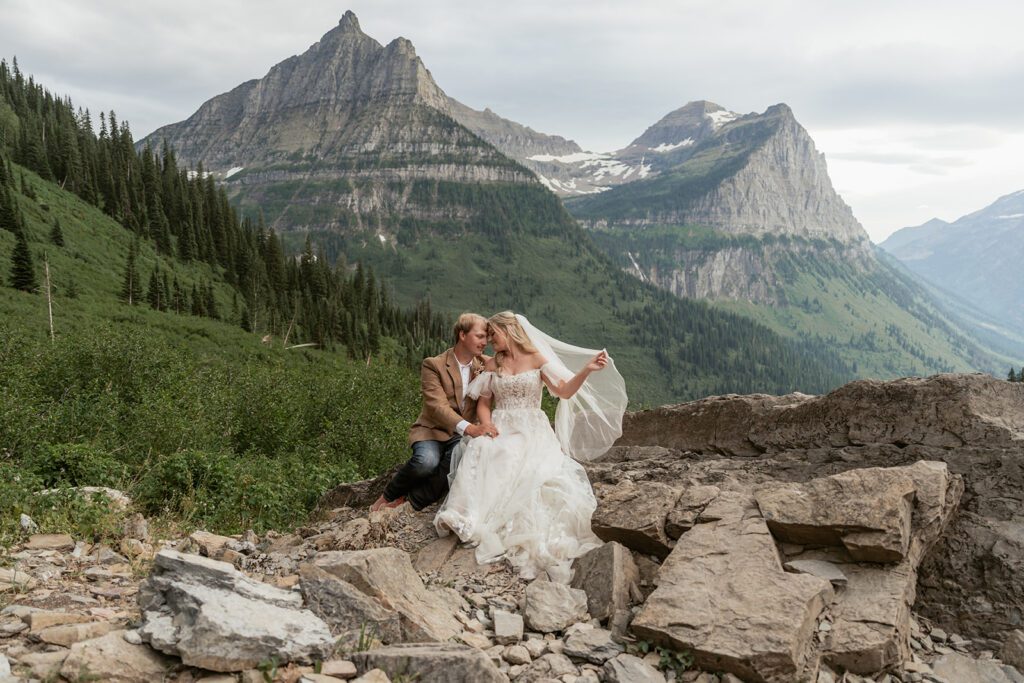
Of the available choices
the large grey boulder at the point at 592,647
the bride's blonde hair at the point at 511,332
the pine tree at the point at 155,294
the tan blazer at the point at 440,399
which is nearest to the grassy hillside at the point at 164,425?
the tan blazer at the point at 440,399

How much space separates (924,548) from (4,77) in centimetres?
18083

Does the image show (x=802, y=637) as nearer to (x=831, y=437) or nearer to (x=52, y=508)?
(x=831, y=437)

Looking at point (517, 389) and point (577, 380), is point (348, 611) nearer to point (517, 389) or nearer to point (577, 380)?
point (517, 389)

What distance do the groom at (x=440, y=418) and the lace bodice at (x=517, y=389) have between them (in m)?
0.61

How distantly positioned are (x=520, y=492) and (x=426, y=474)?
5.32 ft

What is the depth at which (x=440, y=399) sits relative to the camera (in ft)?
33.6

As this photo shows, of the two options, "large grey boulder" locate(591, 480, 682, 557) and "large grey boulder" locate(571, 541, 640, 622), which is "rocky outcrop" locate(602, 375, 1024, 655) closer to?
"large grey boulder" locate(591, 480, 682, 557)

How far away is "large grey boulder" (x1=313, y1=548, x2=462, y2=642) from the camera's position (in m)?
6.60

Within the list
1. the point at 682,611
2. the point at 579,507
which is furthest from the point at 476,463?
the point at 682,611

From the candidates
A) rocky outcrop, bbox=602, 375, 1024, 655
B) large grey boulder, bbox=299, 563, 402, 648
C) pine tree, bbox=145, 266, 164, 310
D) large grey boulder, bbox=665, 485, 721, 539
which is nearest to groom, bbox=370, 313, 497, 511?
rocky outcrop, bbox=602, 375, 1024, 655

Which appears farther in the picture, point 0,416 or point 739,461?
point 0,416

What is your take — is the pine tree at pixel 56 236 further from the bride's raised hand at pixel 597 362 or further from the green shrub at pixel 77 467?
the bride's raised hand at pixel 597 362

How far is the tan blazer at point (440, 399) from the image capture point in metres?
10.3

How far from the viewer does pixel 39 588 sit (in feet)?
23.2
